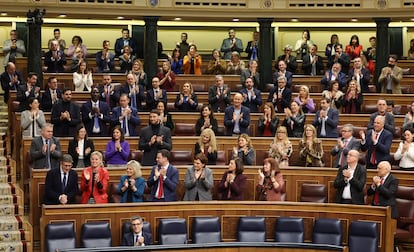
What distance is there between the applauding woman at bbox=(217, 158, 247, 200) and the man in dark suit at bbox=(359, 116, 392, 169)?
1.69 metres

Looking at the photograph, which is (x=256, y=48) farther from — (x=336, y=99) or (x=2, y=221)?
(x=2, y=221)

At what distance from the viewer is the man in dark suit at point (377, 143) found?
11.3 m

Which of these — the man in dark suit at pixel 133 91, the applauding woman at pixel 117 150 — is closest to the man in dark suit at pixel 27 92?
the man in dark suit at pixel 133 91

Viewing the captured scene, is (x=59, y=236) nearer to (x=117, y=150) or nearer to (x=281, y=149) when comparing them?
(x=117, y=150)

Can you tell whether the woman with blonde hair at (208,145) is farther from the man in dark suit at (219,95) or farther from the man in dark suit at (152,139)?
the man in dark suit at (219,95)

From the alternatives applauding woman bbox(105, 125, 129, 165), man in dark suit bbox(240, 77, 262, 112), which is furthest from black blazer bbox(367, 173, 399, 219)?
man in dark suit bbox(240, 77, 262, 112)

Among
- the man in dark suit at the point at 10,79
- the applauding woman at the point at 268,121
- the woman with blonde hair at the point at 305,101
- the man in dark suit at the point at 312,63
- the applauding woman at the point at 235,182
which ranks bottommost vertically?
the applauding woman at the point at 235,182

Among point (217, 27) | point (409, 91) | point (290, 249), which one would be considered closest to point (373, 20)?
point (409, 91)

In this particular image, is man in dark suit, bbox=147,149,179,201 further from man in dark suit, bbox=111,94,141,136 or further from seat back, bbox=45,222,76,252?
man in dark suit, bbox=111,94,141,136

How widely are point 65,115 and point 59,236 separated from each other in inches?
111

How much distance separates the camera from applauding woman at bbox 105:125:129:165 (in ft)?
37.9

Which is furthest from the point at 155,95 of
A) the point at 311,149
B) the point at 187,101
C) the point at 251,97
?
the point at 311,149

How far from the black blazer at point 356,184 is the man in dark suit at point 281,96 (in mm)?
2838

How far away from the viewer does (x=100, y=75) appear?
50.4 feet
